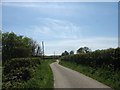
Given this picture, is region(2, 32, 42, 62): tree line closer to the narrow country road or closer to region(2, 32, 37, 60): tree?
region(2, 32, 37, 60): tree

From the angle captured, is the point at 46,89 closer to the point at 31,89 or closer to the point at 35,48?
the point at 31,89

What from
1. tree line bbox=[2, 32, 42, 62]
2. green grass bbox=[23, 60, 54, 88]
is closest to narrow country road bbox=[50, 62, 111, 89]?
green grass bbox=[23, 60, 54, 88]

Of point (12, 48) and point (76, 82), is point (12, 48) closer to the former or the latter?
point (12, 48)

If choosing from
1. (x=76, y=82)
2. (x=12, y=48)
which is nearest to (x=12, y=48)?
(x=12, y=48)

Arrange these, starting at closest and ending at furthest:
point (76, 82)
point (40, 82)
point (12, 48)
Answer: point (40, 82) < point (76, 82) < point (12, 48)

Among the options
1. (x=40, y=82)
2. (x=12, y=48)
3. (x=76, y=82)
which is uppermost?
(x=12, y=48)

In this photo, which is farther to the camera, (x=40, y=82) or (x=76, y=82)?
(x=76, y=82)

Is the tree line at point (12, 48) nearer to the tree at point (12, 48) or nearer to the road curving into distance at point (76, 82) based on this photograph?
the tree at point (12, 48)

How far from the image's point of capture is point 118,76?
2116 cm

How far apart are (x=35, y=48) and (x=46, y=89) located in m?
99.4

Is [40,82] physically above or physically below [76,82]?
above

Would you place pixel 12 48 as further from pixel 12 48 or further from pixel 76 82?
pixel 76 82

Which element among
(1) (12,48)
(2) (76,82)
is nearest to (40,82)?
(2) (76,82)

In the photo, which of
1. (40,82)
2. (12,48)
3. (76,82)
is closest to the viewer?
(40,82)
